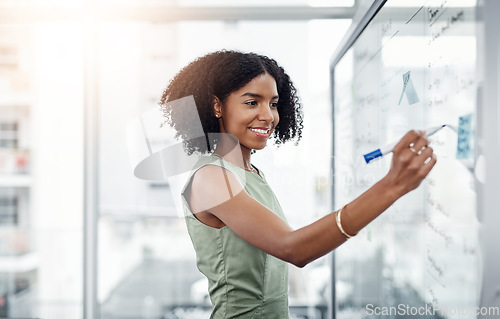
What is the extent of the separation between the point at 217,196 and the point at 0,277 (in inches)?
79.6

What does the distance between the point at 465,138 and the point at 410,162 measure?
110 mm

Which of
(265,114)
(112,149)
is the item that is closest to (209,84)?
(265,114)

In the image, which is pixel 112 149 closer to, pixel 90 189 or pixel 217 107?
pixel 90 189

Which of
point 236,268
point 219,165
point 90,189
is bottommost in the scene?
point 236,268

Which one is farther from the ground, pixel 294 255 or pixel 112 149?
pixel 112 149

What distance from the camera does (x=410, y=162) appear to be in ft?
2.24

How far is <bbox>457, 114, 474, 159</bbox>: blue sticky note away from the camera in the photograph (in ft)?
2.27

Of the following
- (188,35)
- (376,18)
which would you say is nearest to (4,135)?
(188,35)

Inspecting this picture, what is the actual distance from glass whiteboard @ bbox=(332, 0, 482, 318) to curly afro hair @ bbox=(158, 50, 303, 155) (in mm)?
284

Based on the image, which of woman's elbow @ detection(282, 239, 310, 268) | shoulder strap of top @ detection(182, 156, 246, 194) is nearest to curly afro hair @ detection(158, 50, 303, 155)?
shoulder strap of top @ detection(182, 156, 246, 194)

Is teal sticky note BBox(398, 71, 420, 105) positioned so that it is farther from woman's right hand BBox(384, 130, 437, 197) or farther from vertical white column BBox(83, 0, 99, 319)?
vertical white column BBox(83, 0, 99, 319)

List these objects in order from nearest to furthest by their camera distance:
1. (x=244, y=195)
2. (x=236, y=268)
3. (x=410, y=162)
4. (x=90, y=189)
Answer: (x=410, y=162) → (x=244, y=195) → (x=236, y=268) → (x=90, y=189)

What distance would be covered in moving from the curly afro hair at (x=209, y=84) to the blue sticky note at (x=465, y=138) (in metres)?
0.48

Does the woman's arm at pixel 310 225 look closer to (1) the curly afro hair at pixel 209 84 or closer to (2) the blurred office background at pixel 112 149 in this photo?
(1) the curly afro hair at pixel 209 84
